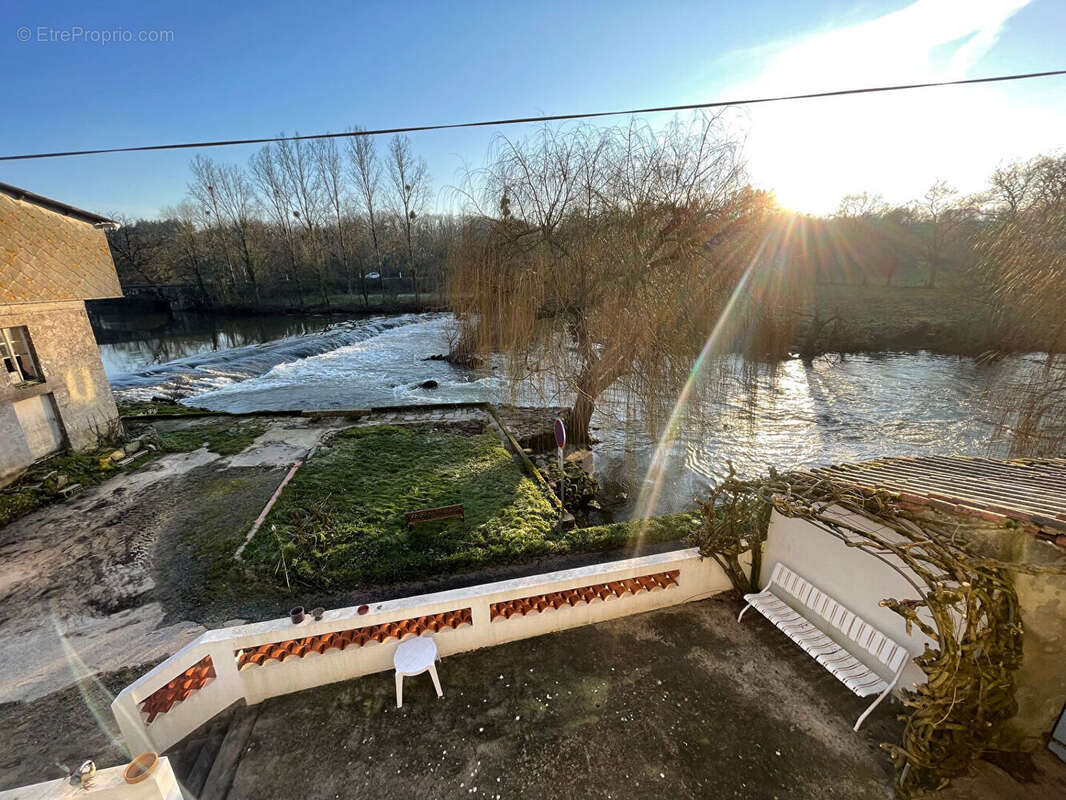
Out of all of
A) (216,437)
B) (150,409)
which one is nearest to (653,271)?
(216,437)

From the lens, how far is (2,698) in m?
3.80

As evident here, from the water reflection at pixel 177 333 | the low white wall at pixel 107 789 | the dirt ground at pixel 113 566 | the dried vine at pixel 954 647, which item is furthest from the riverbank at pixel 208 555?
the water reflection at pixel 177 333

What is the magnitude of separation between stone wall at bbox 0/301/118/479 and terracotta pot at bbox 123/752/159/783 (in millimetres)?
8325

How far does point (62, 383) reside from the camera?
7961mm

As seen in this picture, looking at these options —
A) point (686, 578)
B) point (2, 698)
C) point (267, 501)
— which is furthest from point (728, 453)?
point (2, 698)

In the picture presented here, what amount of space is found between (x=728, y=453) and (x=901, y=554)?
8.52m

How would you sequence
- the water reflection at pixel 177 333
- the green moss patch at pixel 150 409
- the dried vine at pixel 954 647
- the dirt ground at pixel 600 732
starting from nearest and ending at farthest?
the dried vine at pixel 954 647, the dirt ground at pixel 600 732, the green moss patch at pixel 150 409, the water reflection at pixel 177 333

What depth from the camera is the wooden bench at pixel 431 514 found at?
595 centimetres

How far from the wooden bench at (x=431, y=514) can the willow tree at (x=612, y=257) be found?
3885mm

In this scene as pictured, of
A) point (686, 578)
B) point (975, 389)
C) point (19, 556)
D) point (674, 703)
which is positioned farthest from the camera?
point (975, 389)

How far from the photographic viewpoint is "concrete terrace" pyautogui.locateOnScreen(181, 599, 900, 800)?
2.90 metres

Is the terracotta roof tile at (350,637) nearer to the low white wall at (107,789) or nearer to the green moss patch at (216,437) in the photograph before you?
the low white wall at (107,789)

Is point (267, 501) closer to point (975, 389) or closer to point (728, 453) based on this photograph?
point (728, 453)

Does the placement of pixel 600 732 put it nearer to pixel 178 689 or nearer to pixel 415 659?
pixel 415 659
